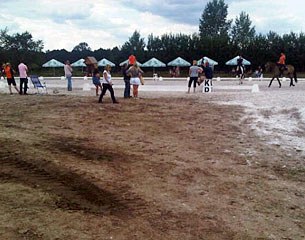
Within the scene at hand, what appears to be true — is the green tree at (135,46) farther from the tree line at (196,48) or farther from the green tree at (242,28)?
the green tree at (242,28)

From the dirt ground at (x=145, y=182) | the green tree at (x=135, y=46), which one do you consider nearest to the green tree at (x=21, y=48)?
the green tree at (x=135, y=46)

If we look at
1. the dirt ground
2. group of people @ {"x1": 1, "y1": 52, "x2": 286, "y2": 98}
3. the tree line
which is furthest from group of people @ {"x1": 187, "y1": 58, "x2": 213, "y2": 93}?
the tree line

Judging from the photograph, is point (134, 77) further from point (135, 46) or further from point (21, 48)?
point (135, 46)

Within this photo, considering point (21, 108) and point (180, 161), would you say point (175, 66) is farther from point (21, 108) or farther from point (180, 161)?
point (180, 161)

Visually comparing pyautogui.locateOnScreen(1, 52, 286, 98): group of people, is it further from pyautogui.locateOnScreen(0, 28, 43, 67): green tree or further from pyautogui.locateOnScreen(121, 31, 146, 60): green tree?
pyautogui.locateOnScreen(121, 31, 146, 60): green tree

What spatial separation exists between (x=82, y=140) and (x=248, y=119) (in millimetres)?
5998

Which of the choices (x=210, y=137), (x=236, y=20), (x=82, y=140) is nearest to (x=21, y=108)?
(x=82, y=140)

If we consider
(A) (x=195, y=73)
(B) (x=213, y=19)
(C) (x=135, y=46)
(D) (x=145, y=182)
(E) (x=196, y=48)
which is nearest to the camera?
(D) (x=145, y=182)

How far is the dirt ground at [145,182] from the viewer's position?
588cm

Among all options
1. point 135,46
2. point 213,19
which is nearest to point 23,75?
point 135,46

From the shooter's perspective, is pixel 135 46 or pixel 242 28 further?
pixel 242 28

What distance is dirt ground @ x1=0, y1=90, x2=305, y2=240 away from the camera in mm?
5879

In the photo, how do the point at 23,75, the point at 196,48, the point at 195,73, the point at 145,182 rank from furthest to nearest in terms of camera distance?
the point at 196,48 < the point at 195,73 < the point at 23,75 < the point at 145,182

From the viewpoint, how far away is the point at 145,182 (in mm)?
7656
